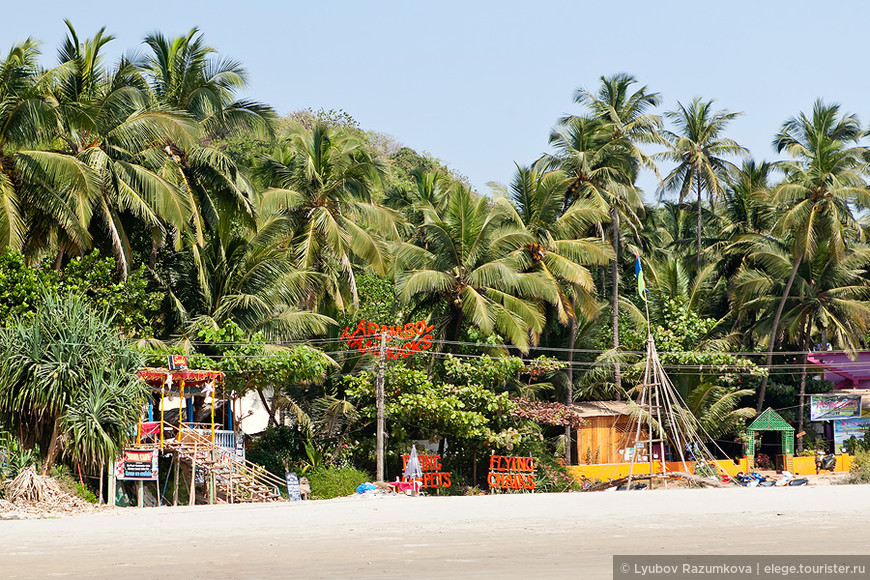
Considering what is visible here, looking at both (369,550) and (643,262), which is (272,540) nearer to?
(369,550)

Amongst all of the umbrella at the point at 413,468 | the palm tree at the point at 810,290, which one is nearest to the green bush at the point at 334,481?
the umbrella at the point at 413,468

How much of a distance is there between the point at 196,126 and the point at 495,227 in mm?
10718

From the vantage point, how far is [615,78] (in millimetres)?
39094

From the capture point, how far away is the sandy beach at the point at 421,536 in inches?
529

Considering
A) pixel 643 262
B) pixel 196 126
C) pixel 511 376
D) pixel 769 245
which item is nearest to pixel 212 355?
pixel 196 126

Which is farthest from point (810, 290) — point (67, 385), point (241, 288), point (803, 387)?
point (67, 385)

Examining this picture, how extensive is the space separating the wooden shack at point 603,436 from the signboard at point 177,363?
1561 centimetres

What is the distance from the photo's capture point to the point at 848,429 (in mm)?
38000

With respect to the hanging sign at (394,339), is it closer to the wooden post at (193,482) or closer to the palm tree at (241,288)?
the palm tree at (241,288)

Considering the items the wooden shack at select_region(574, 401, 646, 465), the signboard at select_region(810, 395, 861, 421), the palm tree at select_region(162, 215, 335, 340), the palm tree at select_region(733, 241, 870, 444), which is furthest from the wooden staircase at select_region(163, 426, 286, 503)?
the signboard at select_region(810, 395, 861, 421)

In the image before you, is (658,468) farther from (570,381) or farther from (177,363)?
(177,363)

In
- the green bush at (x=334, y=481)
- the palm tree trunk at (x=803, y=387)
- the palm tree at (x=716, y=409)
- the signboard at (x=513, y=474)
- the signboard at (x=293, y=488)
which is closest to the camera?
the signboard at (x=293, y=488)

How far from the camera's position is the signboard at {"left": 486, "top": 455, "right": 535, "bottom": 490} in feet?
101

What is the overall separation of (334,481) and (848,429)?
20946 mm
